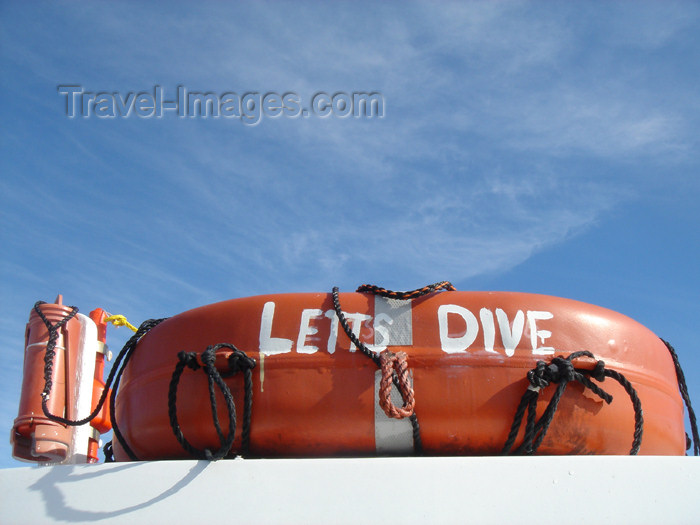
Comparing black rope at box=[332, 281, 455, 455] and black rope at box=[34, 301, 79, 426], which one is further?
black rope at box=[34, 301, 79, 426]

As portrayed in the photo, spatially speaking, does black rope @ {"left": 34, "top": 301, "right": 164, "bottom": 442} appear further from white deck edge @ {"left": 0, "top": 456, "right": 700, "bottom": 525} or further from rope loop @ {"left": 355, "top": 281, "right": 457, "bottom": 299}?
rope loop @ {"left": 355, "top": 281, "right": 457, "bottom": 299}

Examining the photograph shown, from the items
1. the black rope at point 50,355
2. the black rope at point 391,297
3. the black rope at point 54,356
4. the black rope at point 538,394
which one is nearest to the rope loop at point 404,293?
the black rope at point 391,297

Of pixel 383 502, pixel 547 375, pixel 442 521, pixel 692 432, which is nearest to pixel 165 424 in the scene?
pixel 383 502

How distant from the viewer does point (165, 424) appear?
6.62 ft

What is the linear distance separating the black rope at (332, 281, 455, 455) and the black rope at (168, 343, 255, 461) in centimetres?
26

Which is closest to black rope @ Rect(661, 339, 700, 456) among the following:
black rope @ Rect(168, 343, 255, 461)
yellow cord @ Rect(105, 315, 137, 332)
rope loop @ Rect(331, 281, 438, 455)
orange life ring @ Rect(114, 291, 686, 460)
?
orange life ring @ Rect(114, 291, 686, 460)

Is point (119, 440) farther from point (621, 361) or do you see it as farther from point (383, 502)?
point (621, 361)

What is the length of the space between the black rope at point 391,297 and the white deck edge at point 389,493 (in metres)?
0.17

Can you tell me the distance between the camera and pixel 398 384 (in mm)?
1839

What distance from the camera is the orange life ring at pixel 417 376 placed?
186 cm

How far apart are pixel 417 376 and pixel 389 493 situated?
1.14 ft

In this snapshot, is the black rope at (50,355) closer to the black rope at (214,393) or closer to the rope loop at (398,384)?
the black rope at (214,393)

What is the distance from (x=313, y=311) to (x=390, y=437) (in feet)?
1.31

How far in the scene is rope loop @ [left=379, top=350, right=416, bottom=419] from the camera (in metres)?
1.79
